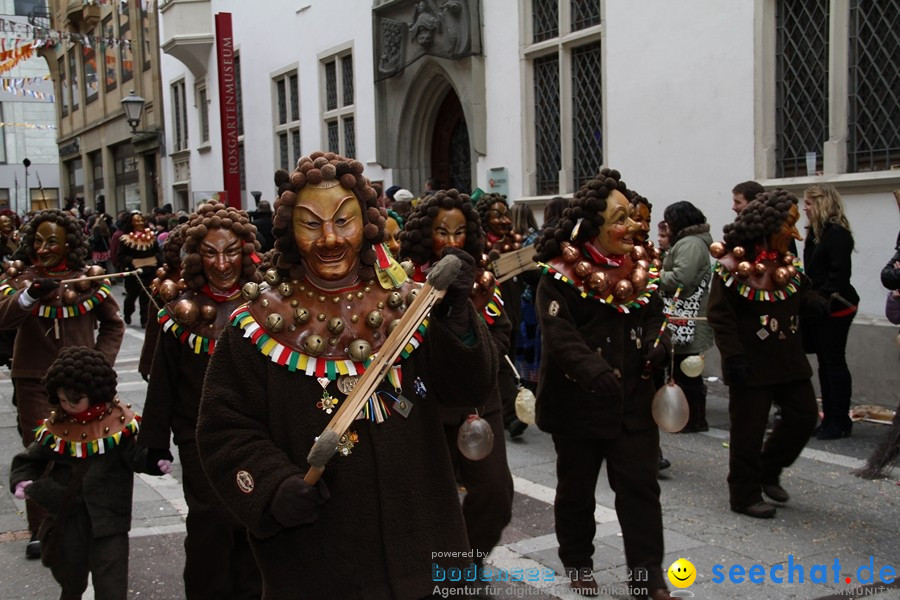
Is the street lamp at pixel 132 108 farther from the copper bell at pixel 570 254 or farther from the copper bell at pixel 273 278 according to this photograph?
the copper bell at pixel 273 278

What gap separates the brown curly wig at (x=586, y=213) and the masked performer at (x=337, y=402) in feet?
6.07

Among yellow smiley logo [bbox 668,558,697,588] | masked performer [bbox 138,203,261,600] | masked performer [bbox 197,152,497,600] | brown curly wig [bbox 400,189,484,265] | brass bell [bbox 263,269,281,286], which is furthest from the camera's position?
brown curly wig [bbox 400,189,484,265]

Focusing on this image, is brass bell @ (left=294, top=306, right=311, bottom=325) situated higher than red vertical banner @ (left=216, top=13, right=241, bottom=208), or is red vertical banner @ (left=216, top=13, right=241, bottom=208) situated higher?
red vertical banner @ (left=216, top=13, right=241, bottom=208)

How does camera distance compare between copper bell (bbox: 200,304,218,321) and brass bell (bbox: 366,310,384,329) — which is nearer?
brass bell (bbox: 366,310,384,329)

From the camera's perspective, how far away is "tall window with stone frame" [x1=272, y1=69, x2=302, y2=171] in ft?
66.3

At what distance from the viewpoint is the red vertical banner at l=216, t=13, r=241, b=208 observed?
21.2 metres

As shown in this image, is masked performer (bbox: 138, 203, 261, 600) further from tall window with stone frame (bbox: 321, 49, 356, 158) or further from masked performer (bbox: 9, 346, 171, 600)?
tall window with stone frame (bbox: 321, 49, 356, 158)

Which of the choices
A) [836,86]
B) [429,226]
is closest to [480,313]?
[429,226]

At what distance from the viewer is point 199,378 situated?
4.29 metres

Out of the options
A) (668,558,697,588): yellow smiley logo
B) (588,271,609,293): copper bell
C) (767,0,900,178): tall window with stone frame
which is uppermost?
(767,0,900,178): tall window with stone frame

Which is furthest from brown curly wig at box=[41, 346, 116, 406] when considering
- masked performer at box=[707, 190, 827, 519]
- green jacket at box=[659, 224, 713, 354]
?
green jacket at box=[659, 224, 713, 354]

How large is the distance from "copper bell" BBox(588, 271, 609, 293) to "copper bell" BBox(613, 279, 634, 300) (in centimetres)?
5

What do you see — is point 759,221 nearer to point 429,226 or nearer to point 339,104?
point 429,226

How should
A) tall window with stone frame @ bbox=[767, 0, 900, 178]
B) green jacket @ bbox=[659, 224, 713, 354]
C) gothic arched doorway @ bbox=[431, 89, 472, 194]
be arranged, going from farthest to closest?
gothic arched doorway @ bbox=[431, 89, 472, 194]
tall window with stone frame @ bbox=[767, 0, 900, 178]
green jacket @ bbox=[659, 224, 713, 354]
